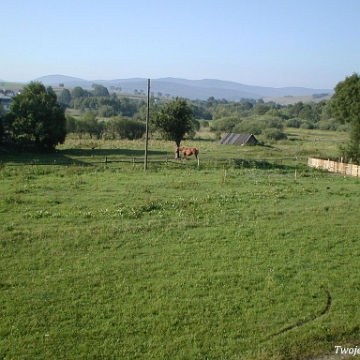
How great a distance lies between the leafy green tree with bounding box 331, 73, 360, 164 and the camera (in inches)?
1539

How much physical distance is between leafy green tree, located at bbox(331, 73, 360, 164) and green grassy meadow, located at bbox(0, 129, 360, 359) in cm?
1810

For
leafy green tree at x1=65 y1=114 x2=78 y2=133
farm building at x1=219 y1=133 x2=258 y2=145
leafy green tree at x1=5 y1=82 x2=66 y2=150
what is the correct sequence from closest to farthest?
1. leafy green tree at x1=5 y1=82 x2=66 y2=150
2. farm building at x1=219 y1=133 x2=258 y2=145
3. leafy green tree at x1=65 y1=114 x2=78 y2=133

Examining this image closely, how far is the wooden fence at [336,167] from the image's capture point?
3338cm

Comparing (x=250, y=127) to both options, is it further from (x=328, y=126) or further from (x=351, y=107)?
(x=351, y=107)

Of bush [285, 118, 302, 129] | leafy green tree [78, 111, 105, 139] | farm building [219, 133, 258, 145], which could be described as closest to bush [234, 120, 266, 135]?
bush [285, 118, 302, 129]

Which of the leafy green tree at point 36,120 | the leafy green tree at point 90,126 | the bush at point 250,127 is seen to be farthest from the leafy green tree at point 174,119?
the bush at point 250,127

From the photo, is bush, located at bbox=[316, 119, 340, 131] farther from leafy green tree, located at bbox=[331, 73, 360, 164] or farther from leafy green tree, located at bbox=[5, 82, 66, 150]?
leafy green tree, located at bbox=[5, 82, 66, 150]

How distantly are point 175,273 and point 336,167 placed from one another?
2671 centimetres

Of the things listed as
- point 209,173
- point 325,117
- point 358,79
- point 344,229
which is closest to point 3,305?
point 344,229

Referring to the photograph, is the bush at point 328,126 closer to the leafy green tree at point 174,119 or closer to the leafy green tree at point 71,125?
the leafy green tree at point 71,125

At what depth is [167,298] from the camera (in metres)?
10.5

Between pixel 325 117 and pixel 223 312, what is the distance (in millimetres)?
127075

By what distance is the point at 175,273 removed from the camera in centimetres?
1199

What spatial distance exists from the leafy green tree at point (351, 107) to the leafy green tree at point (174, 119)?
13.8m
